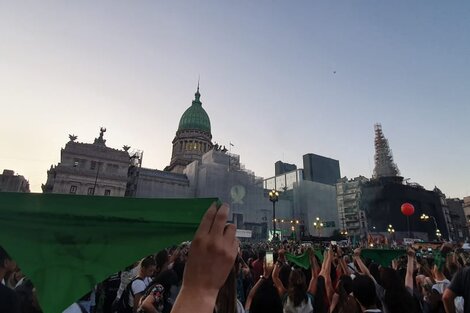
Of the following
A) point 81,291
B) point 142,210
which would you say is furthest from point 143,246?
point 81,291

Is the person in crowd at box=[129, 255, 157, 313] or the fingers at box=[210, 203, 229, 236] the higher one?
the fingers at box=[210, 203, 229, 236]

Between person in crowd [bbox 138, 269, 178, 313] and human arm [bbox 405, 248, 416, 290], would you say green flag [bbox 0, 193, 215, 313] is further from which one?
human arm [bbox 405, 248, 416, 290]

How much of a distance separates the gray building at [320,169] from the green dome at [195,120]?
63.4 metres

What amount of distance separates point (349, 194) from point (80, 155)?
7437 centimetres

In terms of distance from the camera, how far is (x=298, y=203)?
67500 millimetres

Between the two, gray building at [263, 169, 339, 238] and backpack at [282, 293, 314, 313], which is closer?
backpack at [282, 293, 314, 313]

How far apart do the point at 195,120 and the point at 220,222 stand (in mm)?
81473

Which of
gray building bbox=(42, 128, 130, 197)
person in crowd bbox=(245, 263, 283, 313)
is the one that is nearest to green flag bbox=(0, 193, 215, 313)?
person in crowd bbox=(245, 263, 283, 313)

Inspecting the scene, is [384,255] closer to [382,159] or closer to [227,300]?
[227,300]

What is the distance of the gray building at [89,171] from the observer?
47344 millimetres

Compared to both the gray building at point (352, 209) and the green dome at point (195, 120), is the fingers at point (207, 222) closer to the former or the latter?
the green dome at point (195, 120)

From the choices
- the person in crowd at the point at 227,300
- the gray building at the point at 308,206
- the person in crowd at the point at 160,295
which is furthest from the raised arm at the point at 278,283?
the gray building at the point at 308,206

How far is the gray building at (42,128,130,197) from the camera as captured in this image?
47.3m

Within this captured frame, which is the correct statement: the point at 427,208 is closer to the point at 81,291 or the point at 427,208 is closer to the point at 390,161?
the point at 390,161
